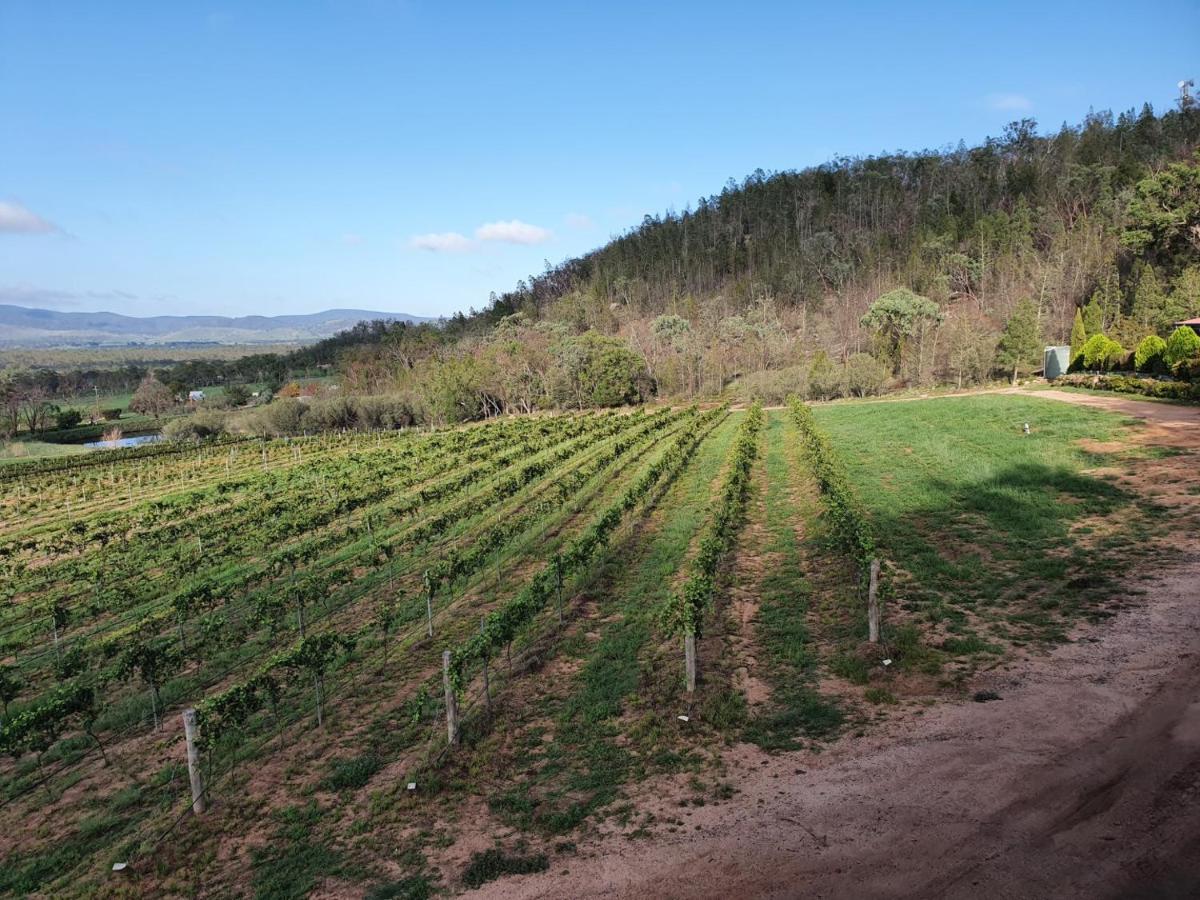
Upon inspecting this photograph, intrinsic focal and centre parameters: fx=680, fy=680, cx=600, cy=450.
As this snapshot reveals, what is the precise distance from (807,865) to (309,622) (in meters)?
14.2

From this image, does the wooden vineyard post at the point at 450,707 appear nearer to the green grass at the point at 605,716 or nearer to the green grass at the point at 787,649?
the green grass at the point at 605,716

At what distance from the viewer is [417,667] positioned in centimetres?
1460

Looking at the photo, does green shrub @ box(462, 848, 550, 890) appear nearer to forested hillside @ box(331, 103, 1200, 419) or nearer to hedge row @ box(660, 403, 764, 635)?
hedge row @ box(660, 403, 764, 635)

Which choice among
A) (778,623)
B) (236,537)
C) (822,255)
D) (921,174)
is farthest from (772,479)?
(921,174)

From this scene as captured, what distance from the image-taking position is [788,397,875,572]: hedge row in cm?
1540

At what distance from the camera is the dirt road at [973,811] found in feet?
24.3

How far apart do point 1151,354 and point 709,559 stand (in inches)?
1830

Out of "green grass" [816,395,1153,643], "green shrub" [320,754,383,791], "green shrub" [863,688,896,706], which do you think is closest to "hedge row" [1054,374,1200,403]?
"green grass" [816,395,1153,643]

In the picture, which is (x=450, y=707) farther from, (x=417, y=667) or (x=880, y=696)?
(x=880, y=696)

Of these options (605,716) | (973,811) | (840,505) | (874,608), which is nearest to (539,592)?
(605,716)

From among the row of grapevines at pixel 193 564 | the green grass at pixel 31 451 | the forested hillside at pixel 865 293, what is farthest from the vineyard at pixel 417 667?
the green grass at pixel 31 451

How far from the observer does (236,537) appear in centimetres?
2878

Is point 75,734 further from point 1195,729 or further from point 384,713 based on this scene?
point 1195,729

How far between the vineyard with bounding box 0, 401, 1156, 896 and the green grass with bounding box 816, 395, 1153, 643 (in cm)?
23
